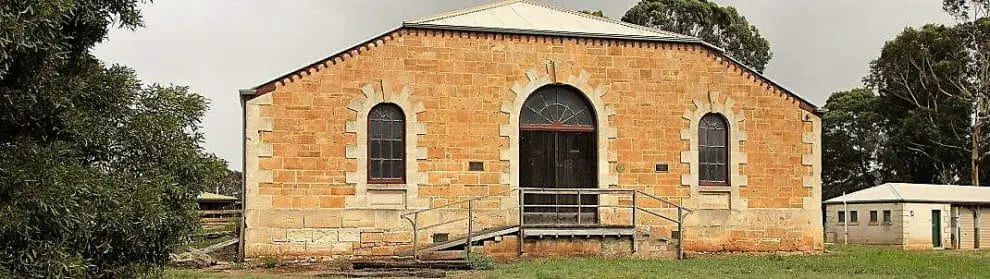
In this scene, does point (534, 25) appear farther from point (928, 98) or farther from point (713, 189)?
point (928, 98)

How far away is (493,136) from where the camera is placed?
21.2m

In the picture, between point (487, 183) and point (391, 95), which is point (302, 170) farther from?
point (487, 183)

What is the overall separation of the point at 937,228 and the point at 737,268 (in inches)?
685

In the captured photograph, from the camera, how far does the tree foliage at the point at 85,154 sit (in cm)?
806

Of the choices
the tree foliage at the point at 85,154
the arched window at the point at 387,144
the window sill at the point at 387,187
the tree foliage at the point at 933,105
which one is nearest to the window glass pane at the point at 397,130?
the arched window at the point at 387,144

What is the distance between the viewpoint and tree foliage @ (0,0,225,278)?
8062 mm

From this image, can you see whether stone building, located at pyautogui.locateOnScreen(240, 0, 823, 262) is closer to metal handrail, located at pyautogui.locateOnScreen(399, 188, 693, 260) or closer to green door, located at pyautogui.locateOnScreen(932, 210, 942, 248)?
metal handrail, located at pyautogui.locateOnScreen(399, 188, 693, 260)

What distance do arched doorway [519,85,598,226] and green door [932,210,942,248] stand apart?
15950 millimetres

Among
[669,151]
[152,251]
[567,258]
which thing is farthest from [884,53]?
[152,251]

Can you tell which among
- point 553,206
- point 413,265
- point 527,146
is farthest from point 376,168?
point 553,206

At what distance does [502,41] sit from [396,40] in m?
2.05

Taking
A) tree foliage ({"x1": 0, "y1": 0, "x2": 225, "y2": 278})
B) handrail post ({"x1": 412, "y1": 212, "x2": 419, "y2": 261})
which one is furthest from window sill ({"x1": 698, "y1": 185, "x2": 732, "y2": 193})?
tree foliage ({"x1": 0, "y1": 0, "x2": 225, "y2": 278})

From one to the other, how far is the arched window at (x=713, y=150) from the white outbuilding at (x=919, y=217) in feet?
39.9

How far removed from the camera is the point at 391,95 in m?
20.6
